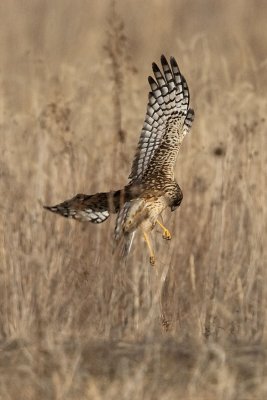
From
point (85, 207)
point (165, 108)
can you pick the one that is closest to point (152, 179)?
point (165, 108)

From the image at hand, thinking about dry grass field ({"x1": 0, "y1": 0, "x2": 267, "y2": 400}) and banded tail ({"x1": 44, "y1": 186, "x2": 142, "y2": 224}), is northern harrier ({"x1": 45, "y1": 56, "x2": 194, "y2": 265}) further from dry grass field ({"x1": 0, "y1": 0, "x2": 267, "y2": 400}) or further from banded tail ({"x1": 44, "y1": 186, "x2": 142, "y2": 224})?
dry grass field ({"x1": 0, "y1": 0, "x2": 267, "y2": 400})

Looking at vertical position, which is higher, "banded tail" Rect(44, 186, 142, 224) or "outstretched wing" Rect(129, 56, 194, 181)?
"outstretched wing" Rect(129, 56, 194, 181)

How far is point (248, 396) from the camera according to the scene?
5.26m

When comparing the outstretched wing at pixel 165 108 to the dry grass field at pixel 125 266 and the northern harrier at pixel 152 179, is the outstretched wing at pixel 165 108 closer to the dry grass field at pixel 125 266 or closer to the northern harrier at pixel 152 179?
the northern harrier at pixel 152 179

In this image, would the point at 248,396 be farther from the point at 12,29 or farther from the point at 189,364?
the point at 12,29

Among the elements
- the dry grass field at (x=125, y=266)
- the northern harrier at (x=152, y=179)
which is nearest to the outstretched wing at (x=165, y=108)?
the northern harrier at (x=152, y=179)

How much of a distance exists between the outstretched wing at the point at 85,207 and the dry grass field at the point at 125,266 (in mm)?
165

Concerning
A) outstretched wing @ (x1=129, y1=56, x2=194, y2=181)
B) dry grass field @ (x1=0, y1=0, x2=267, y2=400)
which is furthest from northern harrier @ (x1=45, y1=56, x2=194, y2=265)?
dry grass field @ (x1=0, y1=0, x2=267, y2=400)

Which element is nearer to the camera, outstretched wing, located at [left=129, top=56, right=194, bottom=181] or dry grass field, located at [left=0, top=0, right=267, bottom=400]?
dry grass field, located at [left=0, top=0, right=267, bottom=400]

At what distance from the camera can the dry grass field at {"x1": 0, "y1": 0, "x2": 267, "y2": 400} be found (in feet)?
17.8

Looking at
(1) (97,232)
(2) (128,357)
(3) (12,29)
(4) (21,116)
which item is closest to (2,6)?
(3) (12,29)

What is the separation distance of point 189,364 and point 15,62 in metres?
6.13

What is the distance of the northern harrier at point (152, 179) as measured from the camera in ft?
20.9

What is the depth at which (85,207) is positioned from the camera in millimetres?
6363
